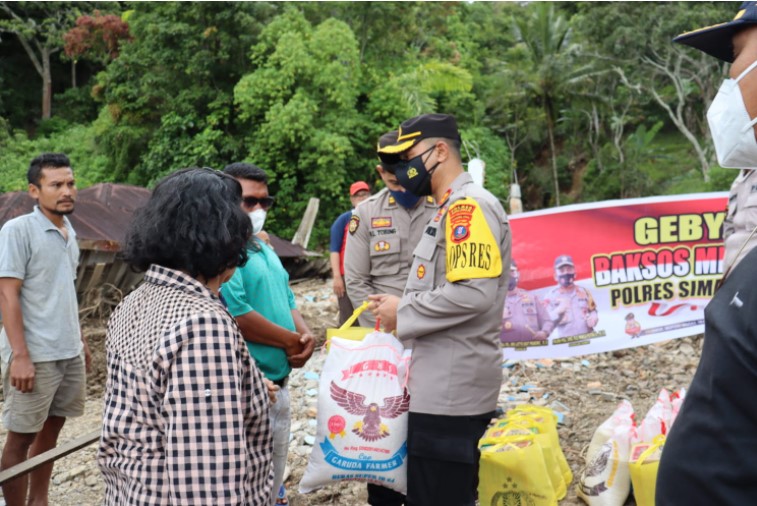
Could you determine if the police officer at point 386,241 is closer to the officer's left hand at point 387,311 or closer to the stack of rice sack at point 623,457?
the officer's left hand at point 387,311

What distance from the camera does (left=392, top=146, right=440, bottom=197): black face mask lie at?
2969 millimetres

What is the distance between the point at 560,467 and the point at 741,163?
2.77m

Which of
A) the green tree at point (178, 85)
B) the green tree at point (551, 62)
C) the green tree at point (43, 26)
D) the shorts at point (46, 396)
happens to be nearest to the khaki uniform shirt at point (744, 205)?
the shorts at point (46, 396)

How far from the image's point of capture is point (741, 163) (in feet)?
5.27

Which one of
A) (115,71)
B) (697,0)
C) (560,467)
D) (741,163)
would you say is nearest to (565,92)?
(697,0)

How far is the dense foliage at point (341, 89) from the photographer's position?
1839 centimetres

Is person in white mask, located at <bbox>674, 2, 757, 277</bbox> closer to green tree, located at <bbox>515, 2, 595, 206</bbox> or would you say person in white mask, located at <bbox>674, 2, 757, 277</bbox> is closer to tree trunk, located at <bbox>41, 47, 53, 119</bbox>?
green tree, located at <bbox>515, 2, 595, 206</bbox>

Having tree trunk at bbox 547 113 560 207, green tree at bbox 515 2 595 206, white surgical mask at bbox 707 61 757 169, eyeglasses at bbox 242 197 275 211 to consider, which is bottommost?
tree trunk at bbox 547 113 560 207

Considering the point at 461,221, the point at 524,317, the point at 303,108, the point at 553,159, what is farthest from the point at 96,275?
the point at 553,159

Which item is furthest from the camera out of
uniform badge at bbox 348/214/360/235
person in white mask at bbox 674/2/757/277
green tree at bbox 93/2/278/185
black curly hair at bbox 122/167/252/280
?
green tree at bbox 93/2/278/185

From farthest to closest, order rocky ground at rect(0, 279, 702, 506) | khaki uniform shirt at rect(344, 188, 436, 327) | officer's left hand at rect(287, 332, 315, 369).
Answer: rocky ground at rect(0, 279, 702, 506)
khaki uniform shirt at rect(344, 188, 436, 327)
officer's left hand at rect(287, 332, 315, 369)

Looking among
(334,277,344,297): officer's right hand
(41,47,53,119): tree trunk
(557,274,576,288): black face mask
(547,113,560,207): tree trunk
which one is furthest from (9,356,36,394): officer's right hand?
(41,47,53,119): tree trunk

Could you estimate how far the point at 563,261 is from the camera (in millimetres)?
5973

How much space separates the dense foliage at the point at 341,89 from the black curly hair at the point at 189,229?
51.5ft
